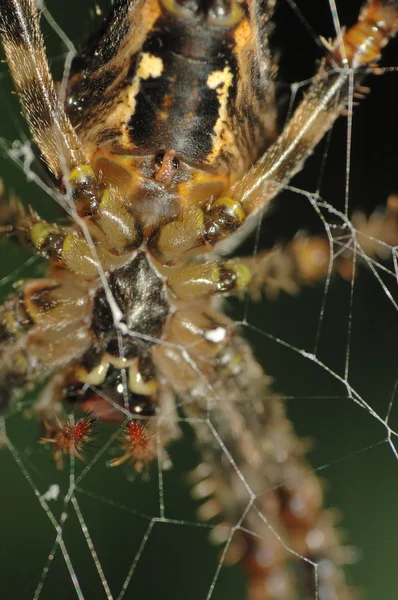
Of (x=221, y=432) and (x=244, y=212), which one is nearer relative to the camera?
(x=244, y=212)

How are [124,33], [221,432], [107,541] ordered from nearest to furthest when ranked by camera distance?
[124,33] → [221,432] → [107,541]

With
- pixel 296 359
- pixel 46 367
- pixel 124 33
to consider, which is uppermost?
pixel 124 33

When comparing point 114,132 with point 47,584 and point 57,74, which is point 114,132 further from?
point 47,584

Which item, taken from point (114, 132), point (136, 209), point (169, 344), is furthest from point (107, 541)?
point (114, 132)

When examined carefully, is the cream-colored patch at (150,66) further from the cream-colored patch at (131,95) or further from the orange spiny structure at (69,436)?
the orange spiny structure at (69,436)

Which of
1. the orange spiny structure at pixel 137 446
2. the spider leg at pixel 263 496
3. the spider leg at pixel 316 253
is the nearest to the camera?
the orange spiny structure at pixel 137 446

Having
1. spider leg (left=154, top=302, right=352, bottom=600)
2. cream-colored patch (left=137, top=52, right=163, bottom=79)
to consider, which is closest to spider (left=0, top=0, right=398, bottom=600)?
cream-colored patch (left=137, top=52, right=163, bottom=79)

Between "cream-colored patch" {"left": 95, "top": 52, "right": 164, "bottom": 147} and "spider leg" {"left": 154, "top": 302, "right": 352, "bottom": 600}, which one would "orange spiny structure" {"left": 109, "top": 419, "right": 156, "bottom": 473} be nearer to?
"spider leg" {"left": 154, "top": 302, "right": 352, "bottom": 600}

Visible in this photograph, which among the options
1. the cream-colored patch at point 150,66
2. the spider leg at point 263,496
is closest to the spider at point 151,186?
the cream-colored patch at point 150,66
